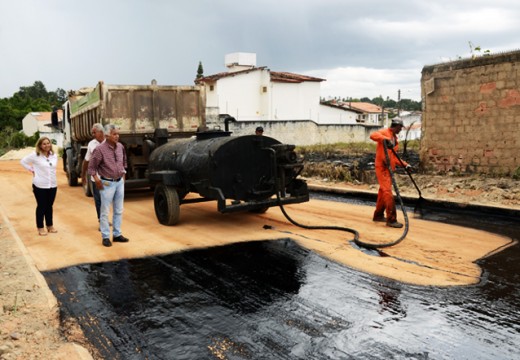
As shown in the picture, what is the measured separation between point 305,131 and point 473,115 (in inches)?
785

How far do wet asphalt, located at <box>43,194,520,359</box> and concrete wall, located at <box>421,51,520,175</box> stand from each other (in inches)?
210

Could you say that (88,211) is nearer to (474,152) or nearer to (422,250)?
(422,250)

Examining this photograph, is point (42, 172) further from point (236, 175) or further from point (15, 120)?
point (15, 120)

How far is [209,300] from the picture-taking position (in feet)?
15.8

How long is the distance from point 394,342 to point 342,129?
100ft

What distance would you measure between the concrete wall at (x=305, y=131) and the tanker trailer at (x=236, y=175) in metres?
19.5

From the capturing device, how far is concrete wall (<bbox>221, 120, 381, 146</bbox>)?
28594 mm

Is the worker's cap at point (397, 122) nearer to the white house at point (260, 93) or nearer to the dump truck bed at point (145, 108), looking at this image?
the dump truck bed at point (145, 108)

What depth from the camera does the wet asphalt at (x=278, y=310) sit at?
375 cm

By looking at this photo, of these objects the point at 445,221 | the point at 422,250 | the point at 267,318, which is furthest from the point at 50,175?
the point at 445,221

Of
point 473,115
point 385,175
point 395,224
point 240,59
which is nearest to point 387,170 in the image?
point 385,175

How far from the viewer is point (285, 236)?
7.44 m

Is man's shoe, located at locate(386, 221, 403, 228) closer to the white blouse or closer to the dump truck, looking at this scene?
the dump truck

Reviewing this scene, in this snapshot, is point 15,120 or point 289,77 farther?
point 15,120
